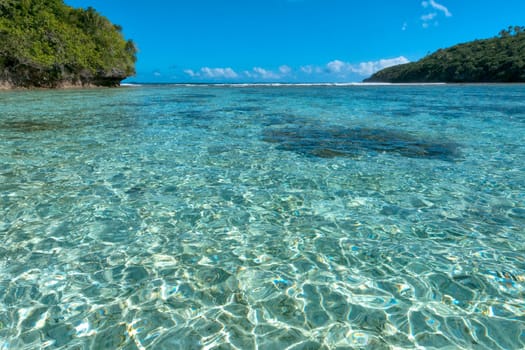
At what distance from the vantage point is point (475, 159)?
9.26m

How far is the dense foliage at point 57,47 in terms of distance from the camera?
38531 millimetres

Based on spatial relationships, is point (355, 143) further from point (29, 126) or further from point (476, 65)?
point (476, 65)

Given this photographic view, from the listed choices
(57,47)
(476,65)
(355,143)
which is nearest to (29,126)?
(355,143)

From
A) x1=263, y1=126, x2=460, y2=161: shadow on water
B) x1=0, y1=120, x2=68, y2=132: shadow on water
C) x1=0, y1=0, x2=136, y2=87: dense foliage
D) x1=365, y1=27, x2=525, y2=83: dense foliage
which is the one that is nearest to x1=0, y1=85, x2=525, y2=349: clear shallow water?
x1=263, y1=126, x2=460, y2=161: shadow on water

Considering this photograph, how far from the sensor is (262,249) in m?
4.77

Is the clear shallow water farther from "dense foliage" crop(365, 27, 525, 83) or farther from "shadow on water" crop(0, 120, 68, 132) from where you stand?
"dense foliage" crop(365, 27, 525, 83)

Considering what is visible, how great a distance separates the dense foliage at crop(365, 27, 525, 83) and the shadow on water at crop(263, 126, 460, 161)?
97692 millimetres

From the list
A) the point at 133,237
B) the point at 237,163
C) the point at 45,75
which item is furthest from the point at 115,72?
the point at 133,237

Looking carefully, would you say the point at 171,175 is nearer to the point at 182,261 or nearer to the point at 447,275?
the point at 182,261

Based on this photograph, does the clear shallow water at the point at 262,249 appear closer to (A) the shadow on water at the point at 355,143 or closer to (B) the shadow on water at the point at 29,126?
(A) the shadow on water at the point at 355,143

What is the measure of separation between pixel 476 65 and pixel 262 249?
120263mm

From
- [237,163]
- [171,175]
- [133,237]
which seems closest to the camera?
[133,237]

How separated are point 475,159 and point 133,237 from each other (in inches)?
374

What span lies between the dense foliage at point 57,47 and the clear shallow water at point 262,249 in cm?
3854
